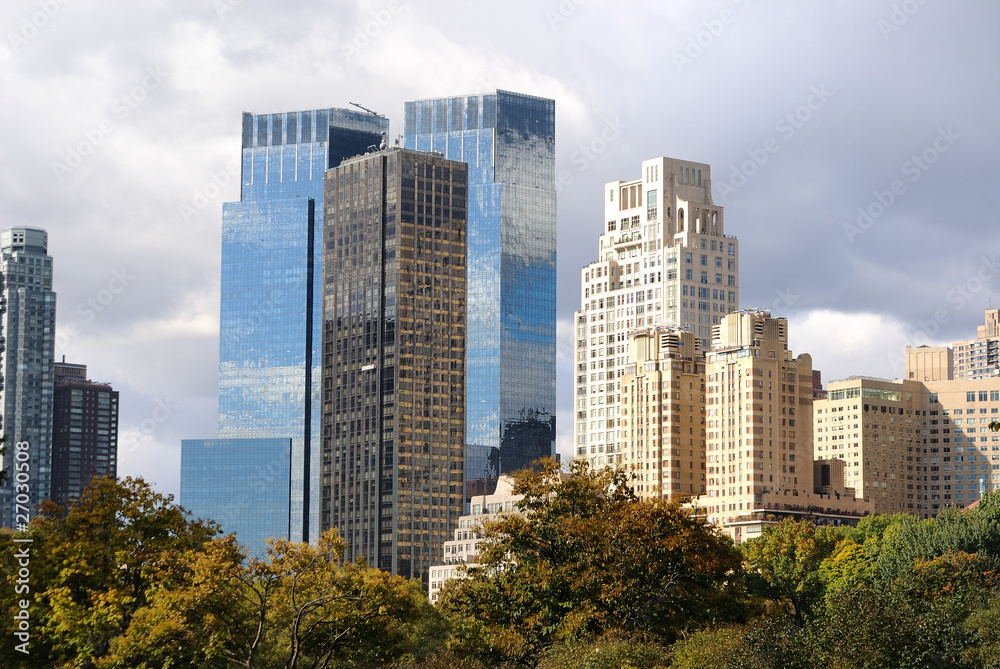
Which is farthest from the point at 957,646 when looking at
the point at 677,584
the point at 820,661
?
the point at 677,584

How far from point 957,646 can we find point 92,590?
155ft

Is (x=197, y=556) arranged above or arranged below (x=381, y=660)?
above

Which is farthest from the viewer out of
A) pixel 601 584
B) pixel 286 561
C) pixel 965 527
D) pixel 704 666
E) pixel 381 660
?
pixel 965 527

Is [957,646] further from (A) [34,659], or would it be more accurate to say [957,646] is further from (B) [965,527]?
(B) [965,527]

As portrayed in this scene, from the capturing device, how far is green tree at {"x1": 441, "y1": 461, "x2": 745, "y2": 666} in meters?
87.1

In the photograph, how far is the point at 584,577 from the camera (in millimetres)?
86750

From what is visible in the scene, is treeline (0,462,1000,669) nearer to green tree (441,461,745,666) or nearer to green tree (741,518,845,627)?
green tree (441,461,745,666)

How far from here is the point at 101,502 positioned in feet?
275

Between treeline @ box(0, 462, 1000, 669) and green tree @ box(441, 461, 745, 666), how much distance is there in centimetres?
10

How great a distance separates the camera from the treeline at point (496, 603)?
2997 inches

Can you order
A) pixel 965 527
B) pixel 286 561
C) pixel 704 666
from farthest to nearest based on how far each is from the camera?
pixel 965 527 → pixel 286 561 → pixel 704 666

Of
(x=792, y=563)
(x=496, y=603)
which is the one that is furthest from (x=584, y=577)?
(x=792, y=563)

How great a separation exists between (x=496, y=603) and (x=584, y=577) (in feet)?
22.5

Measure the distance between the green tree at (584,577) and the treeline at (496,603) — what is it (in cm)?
10
